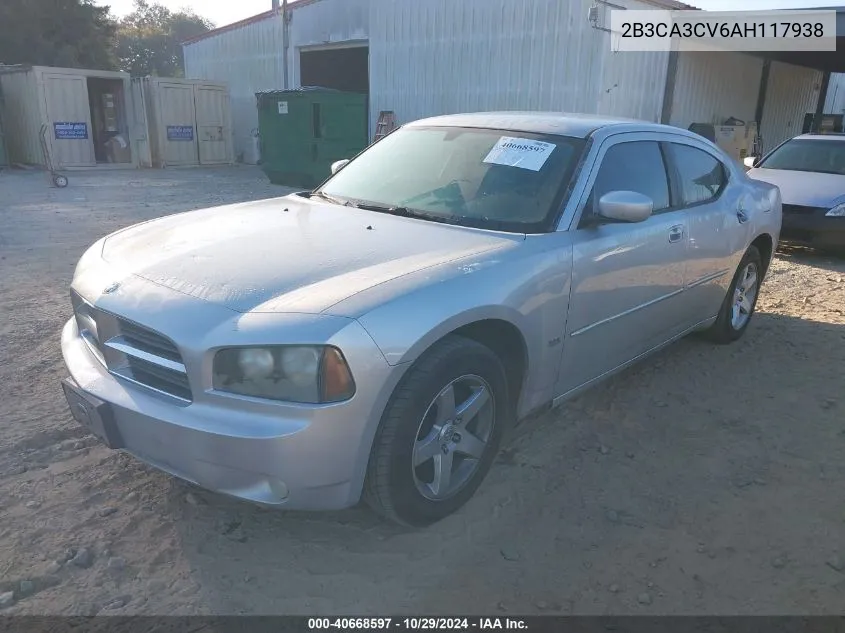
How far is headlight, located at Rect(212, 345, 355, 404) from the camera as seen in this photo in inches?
87.3

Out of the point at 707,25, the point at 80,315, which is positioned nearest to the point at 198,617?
the point at 80,315

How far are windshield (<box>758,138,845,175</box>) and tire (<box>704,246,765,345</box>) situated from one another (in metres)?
5.09

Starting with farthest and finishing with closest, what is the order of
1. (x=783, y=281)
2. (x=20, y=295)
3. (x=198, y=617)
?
1. (x=783, y=281)
2. (x=20, y=295)
3. (x=198, y=617)

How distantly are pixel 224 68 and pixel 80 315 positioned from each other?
2096cm

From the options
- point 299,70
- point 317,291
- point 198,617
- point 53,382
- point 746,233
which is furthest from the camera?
point 299,70

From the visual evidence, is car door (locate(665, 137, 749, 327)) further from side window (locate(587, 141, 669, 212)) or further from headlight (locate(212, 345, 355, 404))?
headlight (locate(212, 345, 355, 404))

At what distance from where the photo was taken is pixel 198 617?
2.25 m

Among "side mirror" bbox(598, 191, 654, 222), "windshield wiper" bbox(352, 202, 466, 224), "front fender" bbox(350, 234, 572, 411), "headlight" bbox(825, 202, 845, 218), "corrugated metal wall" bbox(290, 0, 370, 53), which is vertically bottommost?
"headlight" bbox(825, 202, 845, 218)

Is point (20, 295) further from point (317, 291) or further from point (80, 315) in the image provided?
point (317, 291)

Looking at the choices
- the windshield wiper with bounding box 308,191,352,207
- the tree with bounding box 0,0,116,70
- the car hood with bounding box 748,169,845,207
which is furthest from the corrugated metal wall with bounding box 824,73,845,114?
the tree with bounding box 0,0,116,70

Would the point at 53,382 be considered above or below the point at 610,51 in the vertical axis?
below

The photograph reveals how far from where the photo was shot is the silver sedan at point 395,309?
2252mm

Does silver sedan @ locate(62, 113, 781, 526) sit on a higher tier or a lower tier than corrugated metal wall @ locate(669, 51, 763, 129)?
lower

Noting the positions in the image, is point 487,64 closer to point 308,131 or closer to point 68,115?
point 308,131
